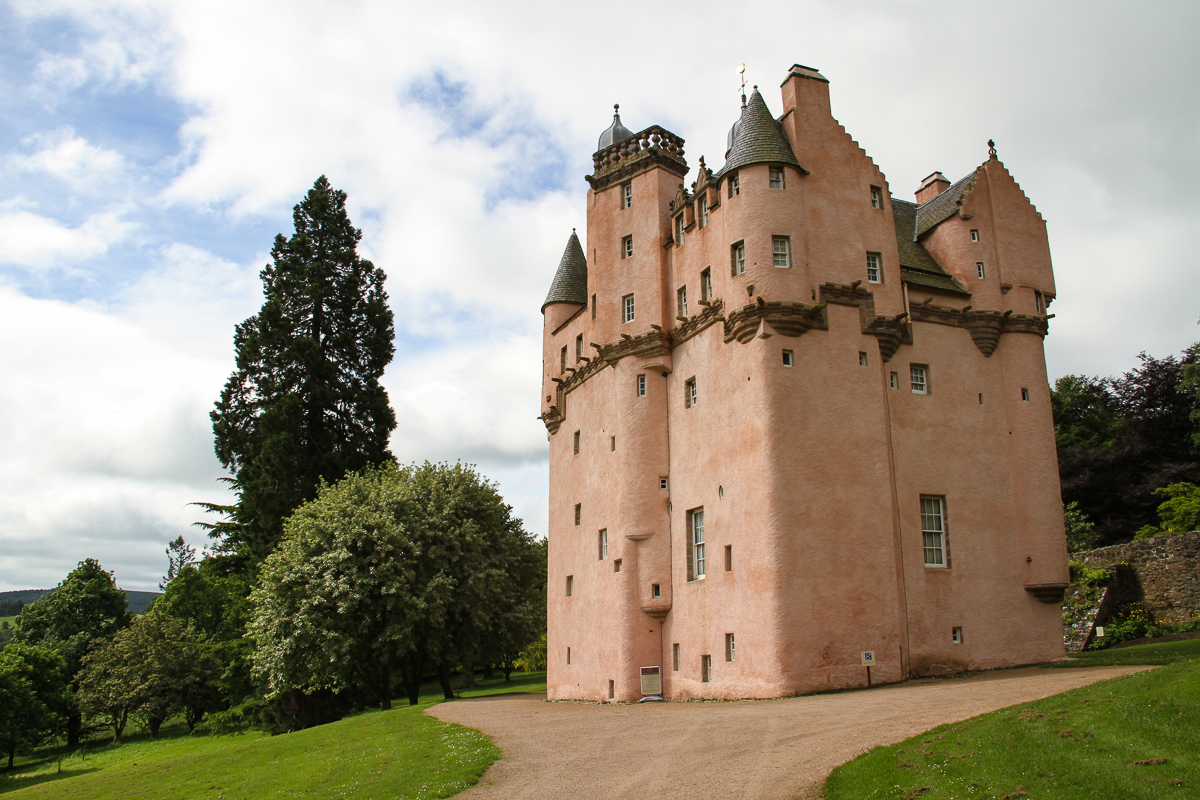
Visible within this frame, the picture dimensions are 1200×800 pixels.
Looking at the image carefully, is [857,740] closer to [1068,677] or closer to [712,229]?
[1068,677]

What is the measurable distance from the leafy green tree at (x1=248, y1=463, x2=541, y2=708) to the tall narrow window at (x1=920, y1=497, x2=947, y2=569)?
19033mm

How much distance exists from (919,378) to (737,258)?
7.57 metres

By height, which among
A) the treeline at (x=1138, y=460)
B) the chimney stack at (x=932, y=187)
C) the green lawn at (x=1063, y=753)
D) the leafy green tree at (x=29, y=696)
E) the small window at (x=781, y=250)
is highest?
the chimney stack at (x=932, y=187)

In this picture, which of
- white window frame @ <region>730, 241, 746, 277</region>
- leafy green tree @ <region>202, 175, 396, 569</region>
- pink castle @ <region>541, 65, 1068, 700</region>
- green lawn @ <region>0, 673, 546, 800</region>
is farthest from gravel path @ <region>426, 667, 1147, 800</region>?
leafy green tree @ <region>202, 175, 396, 569</region>

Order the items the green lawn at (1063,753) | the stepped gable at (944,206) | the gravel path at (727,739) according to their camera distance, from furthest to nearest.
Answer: the stepped gable at (944,206) < the gravel path at (727,739) < the green lawn at (1063,753)

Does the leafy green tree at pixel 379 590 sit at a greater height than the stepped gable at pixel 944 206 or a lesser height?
lesser

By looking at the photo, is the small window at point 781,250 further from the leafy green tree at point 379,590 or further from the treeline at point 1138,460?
the treeline at point 1138,460

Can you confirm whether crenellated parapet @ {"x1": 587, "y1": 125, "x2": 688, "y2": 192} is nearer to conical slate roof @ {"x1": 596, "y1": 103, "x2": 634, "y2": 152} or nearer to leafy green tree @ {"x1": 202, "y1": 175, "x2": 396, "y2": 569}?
conical slate roof @ {"x1": 596, "y1": 103, "x2": 634, "y2": 152}

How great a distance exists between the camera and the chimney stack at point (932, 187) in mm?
38625

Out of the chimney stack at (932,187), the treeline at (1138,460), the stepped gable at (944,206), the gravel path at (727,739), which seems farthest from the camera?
the treeline at (1138,460)

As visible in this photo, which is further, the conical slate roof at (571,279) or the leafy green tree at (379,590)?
the conical slate roof at (571,279)

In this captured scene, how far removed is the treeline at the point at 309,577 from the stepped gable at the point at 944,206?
913 inches

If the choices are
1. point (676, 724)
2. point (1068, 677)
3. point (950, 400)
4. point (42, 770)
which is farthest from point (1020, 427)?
point (42, 770)

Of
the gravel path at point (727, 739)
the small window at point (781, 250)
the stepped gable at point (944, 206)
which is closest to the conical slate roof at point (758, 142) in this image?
the small window at point (781, 250)
